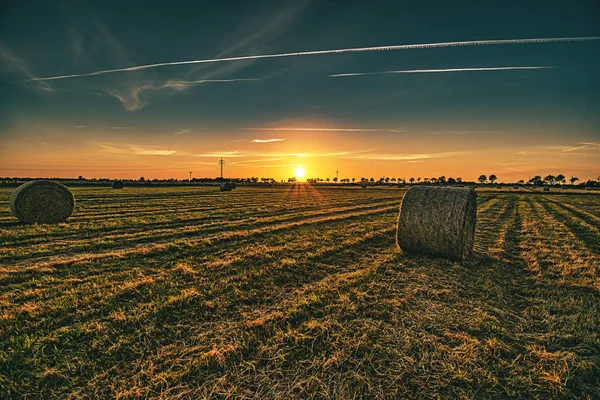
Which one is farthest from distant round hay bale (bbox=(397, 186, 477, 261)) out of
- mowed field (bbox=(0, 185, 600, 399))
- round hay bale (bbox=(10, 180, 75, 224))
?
round hay bale (bbox=(10, 180, 75, 224))

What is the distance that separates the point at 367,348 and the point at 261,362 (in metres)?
1.52

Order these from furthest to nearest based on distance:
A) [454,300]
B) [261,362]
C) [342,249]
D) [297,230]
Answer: [297,230]
[342,249]
[454,300]
[261,362]

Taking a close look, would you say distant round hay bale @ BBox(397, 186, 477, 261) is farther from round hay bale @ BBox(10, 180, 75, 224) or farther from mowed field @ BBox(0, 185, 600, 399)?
round hay bale @ BBox(10, 180, 75, 224)

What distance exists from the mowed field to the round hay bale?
688 cm

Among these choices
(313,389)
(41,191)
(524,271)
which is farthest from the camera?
(41,191)

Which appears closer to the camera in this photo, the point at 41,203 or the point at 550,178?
the point at 41,203

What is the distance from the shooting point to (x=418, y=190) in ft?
33.0

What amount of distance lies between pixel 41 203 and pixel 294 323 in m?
17.4

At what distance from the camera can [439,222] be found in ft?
29.3

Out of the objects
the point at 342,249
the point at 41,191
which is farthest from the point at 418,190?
the point at 41,191

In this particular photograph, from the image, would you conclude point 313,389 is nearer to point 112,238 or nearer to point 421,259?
point 421,259

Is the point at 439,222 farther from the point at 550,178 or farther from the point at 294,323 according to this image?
the point at 550,178

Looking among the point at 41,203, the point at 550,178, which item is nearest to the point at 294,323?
the point at 41,203

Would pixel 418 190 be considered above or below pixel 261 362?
above
